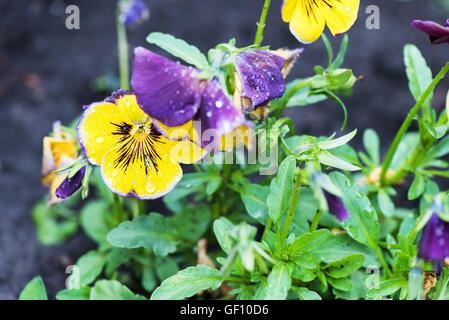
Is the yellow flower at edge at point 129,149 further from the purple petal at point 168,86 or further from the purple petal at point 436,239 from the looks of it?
the purple petal at point 436,239

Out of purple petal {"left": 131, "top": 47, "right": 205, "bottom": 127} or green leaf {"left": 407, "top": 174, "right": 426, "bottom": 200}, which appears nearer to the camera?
purple petal {"left": 131, "top": 47, "right": 205, "bottom": 127}

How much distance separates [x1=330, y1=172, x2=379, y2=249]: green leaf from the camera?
1282 mm

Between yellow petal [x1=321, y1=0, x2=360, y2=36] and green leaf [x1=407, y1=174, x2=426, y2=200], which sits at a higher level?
yellow petal [x1=321, y1=0, x2=360, y2=36]

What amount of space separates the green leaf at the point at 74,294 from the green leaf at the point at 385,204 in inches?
34.5

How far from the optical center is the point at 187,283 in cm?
118

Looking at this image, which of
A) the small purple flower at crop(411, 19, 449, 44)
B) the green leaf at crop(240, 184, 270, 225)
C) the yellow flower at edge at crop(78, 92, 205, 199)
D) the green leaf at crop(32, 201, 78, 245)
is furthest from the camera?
the green leaf at crop(32, 201, 78, 245)

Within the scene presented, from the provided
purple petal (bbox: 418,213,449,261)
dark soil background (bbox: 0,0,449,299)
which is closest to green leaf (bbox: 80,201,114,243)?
dark soil background (bbox: 0,0,449,299)

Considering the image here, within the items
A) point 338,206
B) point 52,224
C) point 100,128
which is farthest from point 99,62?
point 338,206

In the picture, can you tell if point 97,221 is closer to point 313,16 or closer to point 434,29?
point 313,16

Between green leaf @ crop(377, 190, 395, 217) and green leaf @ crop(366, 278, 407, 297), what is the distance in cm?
27

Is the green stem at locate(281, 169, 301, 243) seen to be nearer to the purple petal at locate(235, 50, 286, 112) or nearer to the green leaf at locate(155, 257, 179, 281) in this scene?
the purple petal at locate(235, 50, 286, 112)

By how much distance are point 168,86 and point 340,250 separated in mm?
641
